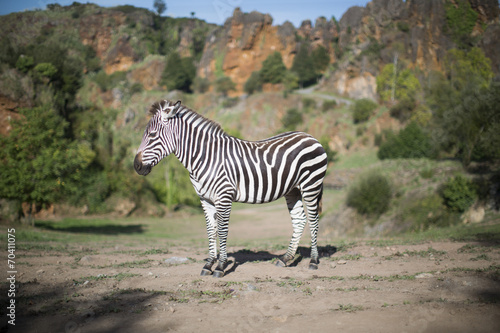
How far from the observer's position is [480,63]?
141 feet

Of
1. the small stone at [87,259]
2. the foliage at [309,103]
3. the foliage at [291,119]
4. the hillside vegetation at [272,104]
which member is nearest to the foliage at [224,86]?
the hillside vegetation at [272,104]

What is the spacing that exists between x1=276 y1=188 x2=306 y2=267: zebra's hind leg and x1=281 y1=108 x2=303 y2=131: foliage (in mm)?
52552

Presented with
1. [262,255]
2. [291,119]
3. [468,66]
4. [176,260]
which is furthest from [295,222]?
[291,119]

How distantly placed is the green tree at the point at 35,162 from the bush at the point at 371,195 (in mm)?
14526

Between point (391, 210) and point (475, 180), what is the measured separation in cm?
409

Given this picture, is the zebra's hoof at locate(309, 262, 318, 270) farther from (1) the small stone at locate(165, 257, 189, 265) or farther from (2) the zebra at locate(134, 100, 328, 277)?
(1) the small stone at locate(165, 257, 189, 265)

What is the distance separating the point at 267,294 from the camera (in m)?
5.72

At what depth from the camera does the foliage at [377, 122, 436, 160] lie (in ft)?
120

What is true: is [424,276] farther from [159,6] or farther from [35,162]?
[159,6]

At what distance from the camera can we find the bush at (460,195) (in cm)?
1756

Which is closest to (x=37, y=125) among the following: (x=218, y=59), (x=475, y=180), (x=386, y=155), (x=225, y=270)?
(x=225, y=270)

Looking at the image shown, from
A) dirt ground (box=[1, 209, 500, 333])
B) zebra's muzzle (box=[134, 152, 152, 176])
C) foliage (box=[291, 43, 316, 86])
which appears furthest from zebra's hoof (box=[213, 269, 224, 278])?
foliage (box=[291, 43, 316, 86])

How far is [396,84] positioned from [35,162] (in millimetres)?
49811

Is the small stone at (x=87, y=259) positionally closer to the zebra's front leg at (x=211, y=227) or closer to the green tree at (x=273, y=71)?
the zebra's front leg at (x=211, y=227)
